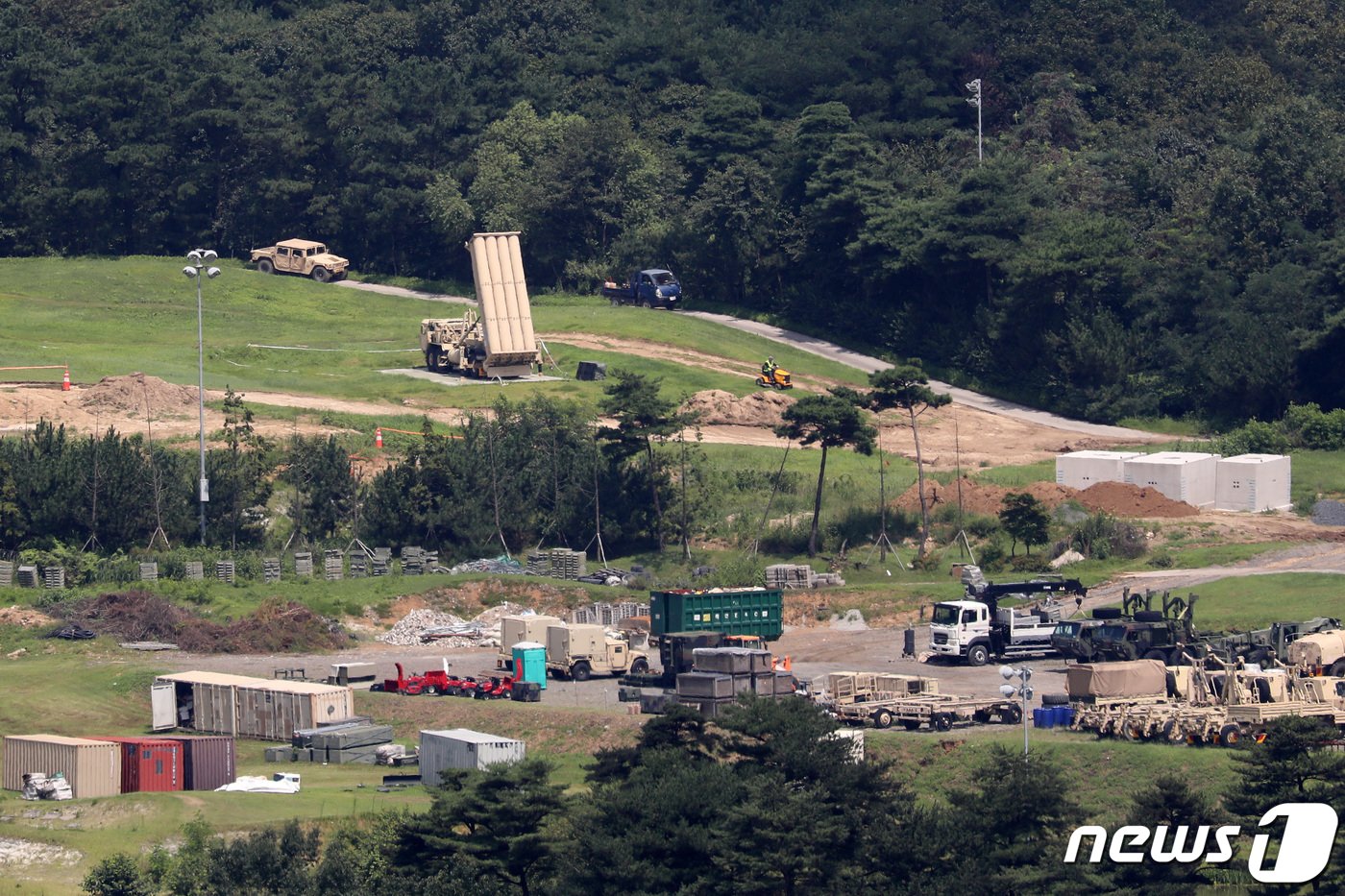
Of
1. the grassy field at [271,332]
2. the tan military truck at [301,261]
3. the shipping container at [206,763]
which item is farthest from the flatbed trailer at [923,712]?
the tan military truck at [301,261]

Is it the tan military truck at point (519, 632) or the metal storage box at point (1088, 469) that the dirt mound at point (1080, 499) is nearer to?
the metal storage box at point (1088, 469)

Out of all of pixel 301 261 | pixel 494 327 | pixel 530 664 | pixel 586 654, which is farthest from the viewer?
pixel 301 261

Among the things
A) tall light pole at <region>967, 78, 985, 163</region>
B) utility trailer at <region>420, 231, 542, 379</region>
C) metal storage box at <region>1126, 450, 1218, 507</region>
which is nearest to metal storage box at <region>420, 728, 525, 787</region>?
metal storage box at <region>1126, 450, 1218, 507</region>

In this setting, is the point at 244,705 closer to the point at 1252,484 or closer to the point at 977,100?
the point at 1252,484

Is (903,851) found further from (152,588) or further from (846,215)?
(846,215)

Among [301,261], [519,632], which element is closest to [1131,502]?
[519,632]
